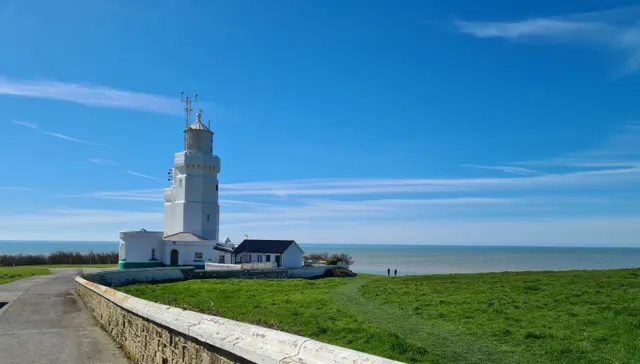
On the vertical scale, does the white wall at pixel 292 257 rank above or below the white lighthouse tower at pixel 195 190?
below

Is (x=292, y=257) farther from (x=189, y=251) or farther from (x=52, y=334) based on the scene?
(x=52, y=334)

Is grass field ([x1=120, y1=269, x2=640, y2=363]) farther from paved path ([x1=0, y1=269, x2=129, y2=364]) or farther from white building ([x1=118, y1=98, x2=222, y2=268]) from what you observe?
white building ([x1=118, y1=98, x2=222, y2=268])

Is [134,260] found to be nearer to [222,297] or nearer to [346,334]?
[222,297]

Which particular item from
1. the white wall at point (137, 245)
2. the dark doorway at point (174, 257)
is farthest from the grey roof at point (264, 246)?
the white wall at point (137, 245)

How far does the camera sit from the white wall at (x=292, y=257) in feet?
180

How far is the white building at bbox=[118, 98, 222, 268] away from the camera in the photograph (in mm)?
54375

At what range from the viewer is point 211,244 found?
5466 centimetres

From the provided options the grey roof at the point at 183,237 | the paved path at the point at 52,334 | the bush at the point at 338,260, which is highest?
the grey roof at the point at 183,237

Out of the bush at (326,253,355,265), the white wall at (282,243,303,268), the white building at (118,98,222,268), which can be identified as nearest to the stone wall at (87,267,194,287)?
the white building at (118,98,222,268)

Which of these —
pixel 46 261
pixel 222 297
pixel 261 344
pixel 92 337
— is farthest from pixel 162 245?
pixel 261 344

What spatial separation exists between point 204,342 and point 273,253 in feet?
159

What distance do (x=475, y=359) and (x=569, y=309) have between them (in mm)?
6588

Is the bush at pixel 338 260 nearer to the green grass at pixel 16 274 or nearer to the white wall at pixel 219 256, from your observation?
the white wall at pixel 219 256

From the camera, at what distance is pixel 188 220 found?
2277 inches
